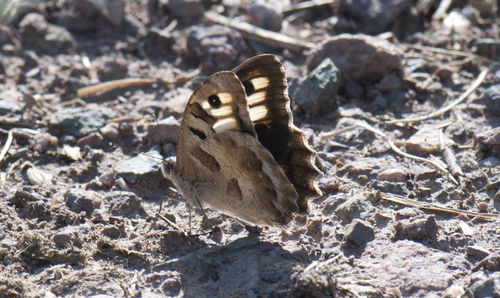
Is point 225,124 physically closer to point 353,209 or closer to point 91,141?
point 353,209

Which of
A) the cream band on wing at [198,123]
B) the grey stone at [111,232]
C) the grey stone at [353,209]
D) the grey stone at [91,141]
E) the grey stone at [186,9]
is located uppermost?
the cream band on wing at [198,123]

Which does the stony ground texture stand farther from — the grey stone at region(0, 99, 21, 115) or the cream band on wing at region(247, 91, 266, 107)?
the cream band on wing at region(247, 91, 266, 107)

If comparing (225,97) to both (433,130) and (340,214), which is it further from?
(433,130)

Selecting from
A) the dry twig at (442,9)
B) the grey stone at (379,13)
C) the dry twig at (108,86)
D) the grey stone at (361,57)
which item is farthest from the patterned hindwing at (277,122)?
the dry twig at (442,9)

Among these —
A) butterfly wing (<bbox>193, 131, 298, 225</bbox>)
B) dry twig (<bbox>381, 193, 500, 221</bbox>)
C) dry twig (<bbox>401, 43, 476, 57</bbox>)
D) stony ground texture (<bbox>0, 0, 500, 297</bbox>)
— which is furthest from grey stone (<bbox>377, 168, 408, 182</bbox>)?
dry twig (<bbox>401, 43, 476, 57</bbox>)

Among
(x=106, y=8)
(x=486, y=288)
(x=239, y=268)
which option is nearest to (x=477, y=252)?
(x=486, y=288)

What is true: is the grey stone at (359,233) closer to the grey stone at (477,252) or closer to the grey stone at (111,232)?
the grey stone at (477,252)
